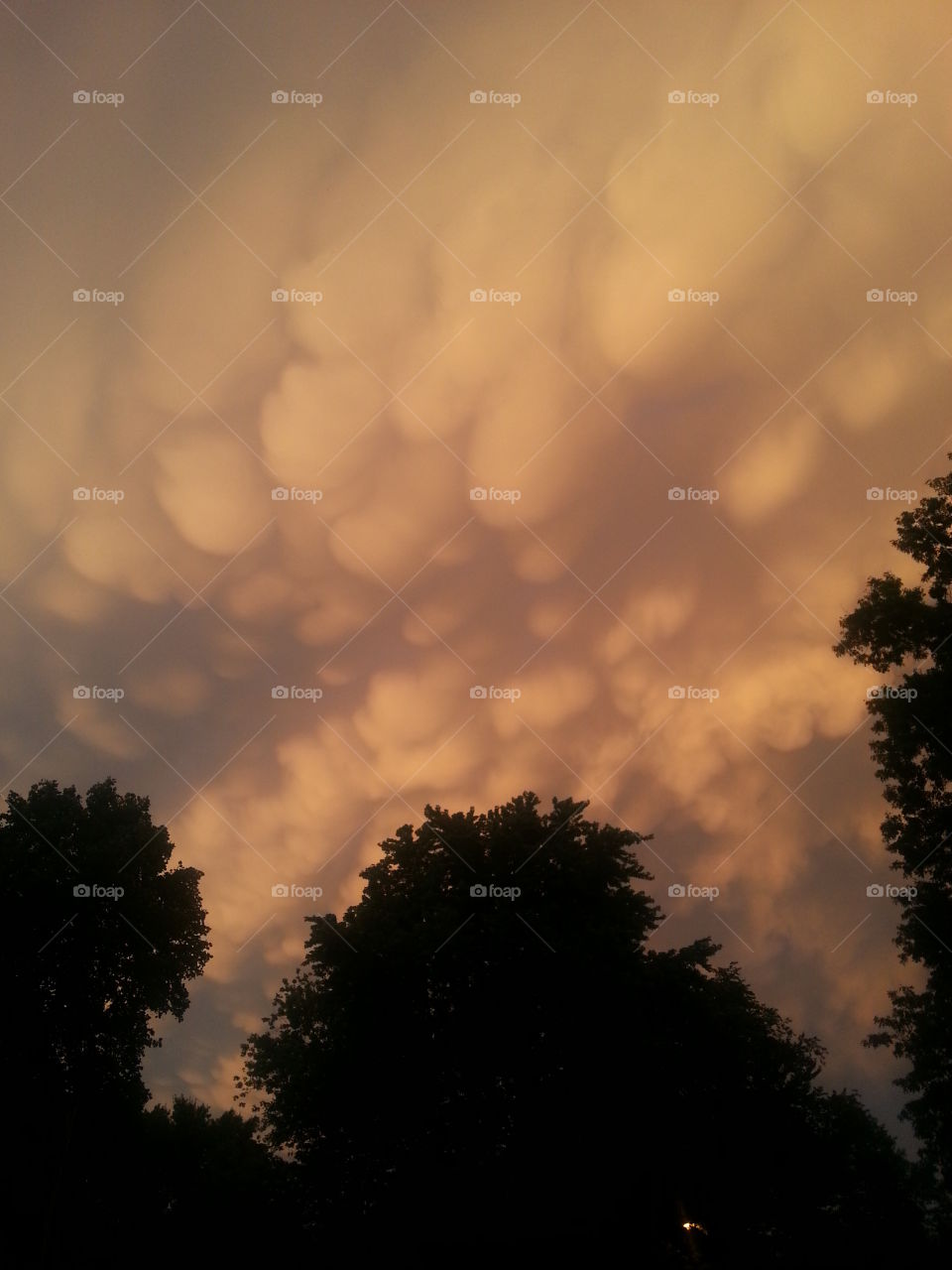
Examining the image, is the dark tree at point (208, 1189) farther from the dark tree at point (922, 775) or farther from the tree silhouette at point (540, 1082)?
the dark tree at point (922, 775)

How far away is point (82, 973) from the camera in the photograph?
28.9 meters

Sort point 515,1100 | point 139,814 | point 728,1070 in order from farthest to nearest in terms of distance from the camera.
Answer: point 139,814
point 728,1070
point 515,1100

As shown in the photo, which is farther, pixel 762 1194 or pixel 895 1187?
pixel 895 1187

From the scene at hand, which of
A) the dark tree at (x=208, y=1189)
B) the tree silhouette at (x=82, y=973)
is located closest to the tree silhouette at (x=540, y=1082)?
the dark tree at (x=208, y=1189)

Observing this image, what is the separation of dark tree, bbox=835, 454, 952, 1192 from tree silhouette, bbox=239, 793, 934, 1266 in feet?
15.6

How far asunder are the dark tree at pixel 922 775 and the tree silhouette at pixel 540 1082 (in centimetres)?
476

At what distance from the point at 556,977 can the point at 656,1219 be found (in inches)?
262

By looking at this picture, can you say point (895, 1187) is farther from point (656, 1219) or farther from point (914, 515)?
point (914, 515)

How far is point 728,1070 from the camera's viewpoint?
2253 centimetres

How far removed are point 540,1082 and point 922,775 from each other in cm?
1432

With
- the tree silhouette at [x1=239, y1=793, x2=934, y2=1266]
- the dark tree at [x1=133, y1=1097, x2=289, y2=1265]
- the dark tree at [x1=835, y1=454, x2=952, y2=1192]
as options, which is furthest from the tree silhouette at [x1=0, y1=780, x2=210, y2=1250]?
the dark tree at [x1=835, y1=454, x2=952, y2=1192]

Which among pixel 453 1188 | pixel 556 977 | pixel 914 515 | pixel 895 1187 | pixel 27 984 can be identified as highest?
pixel 914 515

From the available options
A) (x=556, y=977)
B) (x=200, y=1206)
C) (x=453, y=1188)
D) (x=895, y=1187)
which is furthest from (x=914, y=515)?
(x=200, y=1206)

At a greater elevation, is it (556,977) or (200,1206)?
(556,977)
